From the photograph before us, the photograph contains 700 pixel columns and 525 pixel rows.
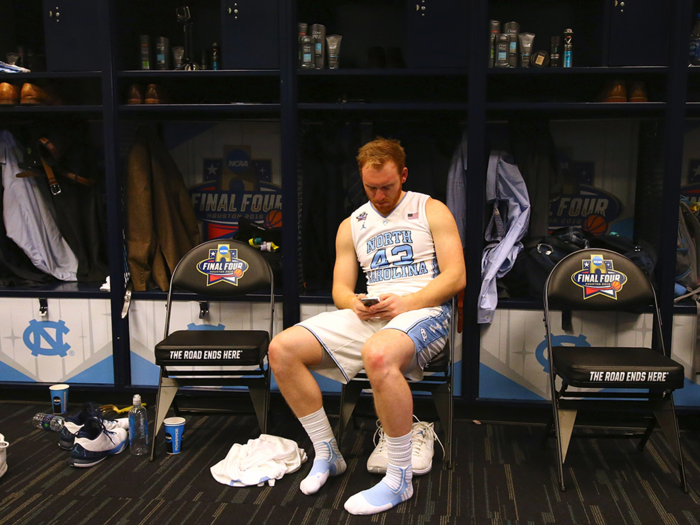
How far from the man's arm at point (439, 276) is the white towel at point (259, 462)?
665 millimetres

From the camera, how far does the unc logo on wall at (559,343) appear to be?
2.82m

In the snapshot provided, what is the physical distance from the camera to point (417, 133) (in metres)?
3.12

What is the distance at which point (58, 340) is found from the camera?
3.09 metres

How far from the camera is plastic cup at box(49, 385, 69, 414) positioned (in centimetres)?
293

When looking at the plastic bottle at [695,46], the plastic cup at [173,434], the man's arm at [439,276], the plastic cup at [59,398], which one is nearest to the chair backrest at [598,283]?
the man's arm at [439,276]

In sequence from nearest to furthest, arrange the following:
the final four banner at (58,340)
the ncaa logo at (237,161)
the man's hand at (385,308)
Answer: the man's hand at (385,308), the final four banner at (58,340), the ncaa logo at (237,161)

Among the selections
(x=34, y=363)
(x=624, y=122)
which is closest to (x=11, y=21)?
(x=34, y=363)

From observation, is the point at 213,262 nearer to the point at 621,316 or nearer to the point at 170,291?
the point at 170,291

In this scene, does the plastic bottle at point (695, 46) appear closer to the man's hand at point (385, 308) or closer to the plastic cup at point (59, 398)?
the man's hand at point (385, 308)

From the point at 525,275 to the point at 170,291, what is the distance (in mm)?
1731

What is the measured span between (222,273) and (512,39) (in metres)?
A: 1.77

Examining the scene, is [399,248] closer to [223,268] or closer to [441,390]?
[441,390]

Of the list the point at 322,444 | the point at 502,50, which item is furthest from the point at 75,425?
the point at 502,50

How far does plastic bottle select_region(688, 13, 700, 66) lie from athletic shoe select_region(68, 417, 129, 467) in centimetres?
315
